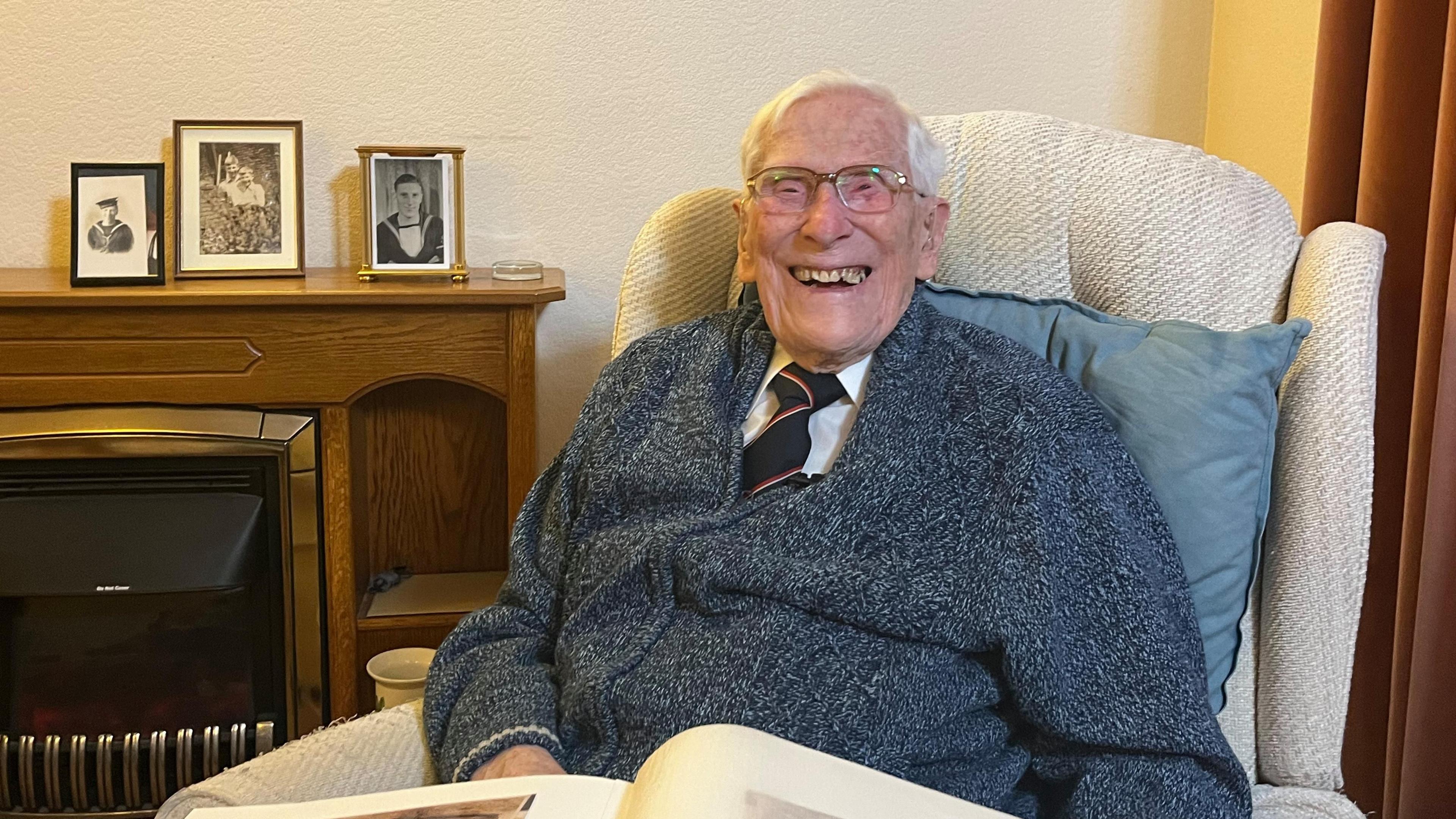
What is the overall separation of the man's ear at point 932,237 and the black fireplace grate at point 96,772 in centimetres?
130

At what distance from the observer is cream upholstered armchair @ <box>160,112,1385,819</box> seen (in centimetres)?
113

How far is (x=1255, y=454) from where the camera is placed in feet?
3.78

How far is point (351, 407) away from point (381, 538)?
44 cm

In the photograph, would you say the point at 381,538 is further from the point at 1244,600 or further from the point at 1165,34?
the point at 1165,34

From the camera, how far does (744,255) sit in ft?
4.50

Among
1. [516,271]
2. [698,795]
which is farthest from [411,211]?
[698,795]

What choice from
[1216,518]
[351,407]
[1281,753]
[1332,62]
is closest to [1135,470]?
[1216,518]

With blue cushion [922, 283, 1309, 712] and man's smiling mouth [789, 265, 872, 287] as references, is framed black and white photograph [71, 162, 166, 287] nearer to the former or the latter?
man's smiling mouth [789, 265, 872, 287]

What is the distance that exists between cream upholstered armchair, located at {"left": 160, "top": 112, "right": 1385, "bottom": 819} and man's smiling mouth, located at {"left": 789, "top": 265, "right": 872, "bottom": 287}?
0.19 metres

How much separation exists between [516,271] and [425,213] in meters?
0.17

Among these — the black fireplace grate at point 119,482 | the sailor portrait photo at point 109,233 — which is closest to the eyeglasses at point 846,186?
the black fireplace grate at point 119,482

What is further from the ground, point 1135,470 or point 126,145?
point 126,145

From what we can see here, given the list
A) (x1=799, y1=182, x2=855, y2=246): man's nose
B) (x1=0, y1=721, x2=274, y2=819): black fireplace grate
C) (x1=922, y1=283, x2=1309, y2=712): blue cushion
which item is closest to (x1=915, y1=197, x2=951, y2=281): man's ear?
(x1=799, y1=182, x2=855, y2=246): man's nose

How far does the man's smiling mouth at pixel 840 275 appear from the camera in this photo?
→ 1.27 meters
